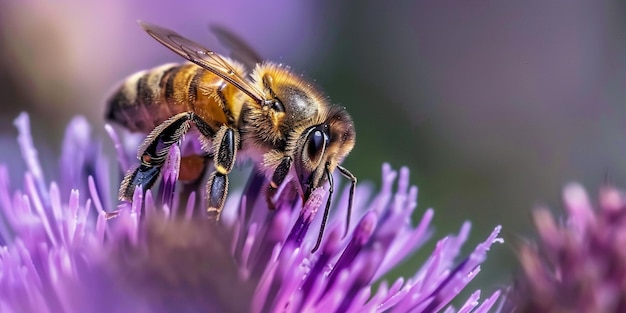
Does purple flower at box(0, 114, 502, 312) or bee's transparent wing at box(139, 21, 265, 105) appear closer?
purple flower at box(0, 114, 502, 312)

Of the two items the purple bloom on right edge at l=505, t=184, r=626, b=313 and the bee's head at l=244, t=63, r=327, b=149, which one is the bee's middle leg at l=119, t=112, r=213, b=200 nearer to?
the bee's head at l=244, t=63, r=327, b=149

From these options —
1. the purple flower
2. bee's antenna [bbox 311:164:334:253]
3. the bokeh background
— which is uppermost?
the bokeh background

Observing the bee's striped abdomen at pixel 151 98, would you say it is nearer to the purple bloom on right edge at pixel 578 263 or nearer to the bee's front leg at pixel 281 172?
the bee's front leg at pixel 281 172

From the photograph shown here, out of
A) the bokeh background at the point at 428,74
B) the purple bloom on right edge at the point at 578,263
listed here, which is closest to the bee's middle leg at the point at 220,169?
the purple bloom on right edge at the point at 578,263

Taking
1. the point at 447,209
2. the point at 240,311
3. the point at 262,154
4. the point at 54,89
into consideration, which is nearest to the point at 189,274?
the point at 240,311

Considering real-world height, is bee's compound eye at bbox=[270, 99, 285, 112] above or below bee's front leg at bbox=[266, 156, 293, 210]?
above

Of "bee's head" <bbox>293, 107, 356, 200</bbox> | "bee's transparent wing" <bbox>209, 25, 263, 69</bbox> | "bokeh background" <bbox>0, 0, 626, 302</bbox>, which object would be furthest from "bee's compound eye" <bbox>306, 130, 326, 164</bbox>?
"bokeh background" <bbox>0, 0, 626, 302</bbox>

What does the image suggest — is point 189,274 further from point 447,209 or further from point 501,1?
point 501,1

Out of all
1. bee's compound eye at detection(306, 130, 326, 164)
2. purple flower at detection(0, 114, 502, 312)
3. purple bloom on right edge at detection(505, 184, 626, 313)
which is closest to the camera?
purple flower at detection(0, 114, 502, 312)
